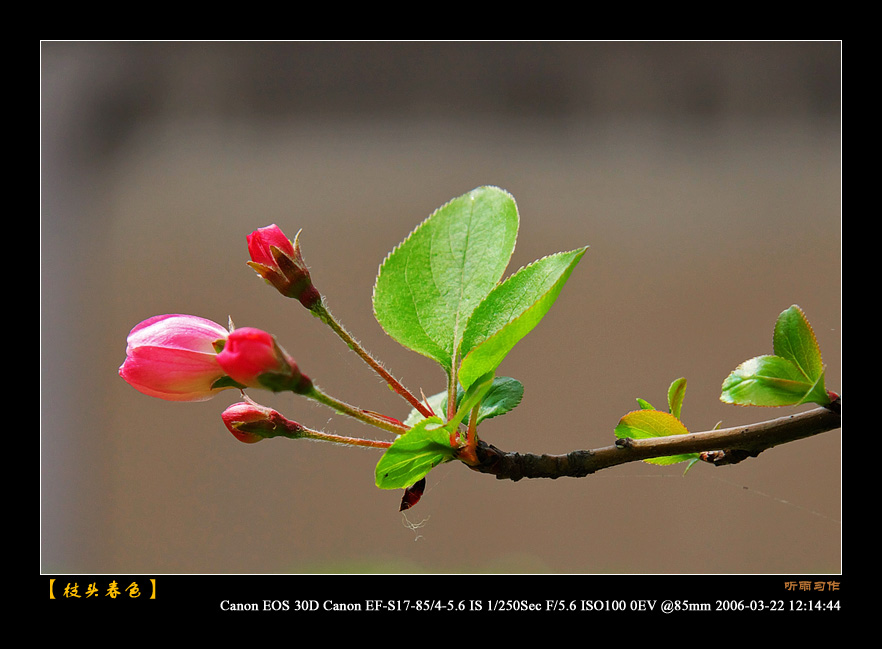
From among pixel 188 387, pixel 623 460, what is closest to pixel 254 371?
pixel 188 387

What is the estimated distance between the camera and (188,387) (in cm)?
27

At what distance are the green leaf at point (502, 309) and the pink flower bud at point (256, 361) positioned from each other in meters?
0.07

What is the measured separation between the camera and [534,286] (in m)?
0.27

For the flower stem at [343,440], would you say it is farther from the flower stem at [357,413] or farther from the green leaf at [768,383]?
the green leaf at [768,383]

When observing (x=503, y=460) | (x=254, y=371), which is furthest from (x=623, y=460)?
(x=254, y=371)

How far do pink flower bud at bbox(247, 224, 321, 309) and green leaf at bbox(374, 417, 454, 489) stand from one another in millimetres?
76

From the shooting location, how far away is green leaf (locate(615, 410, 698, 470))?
1.05 ft

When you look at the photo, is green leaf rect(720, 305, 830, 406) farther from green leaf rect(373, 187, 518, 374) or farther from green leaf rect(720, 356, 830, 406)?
green leaf rect(373, 187, 518, 374)

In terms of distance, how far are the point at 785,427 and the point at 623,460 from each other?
0.22 feet

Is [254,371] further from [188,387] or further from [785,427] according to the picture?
[785,427]

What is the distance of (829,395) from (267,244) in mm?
248

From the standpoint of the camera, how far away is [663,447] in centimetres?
28

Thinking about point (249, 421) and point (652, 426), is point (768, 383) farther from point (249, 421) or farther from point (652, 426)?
point (249, 421)

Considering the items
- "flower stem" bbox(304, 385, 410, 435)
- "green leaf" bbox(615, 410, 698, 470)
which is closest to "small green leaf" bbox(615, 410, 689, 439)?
"green leaf" bbox(615, 410, 698, 470)
